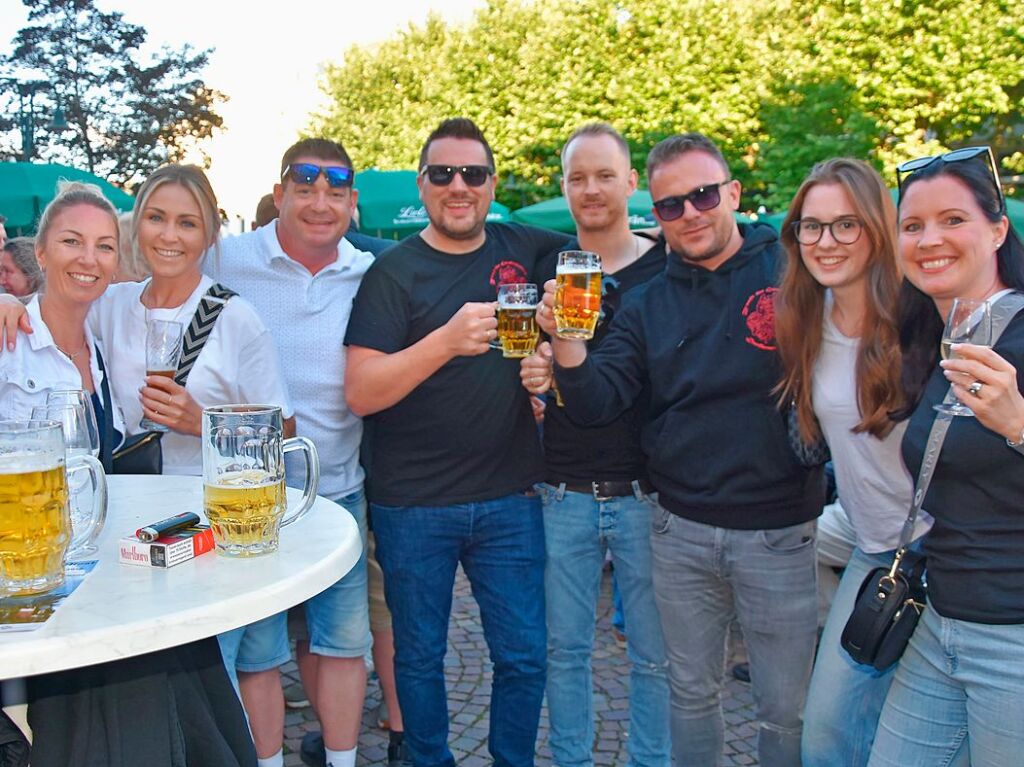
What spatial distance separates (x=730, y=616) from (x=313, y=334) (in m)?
1.91

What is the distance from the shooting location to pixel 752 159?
57.3 feet

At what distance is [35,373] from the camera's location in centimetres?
277

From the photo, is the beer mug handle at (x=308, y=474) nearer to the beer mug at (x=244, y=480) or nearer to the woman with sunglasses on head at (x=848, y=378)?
the beer mug at (x=244, y=480)

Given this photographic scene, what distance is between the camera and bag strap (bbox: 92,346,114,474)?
266cm

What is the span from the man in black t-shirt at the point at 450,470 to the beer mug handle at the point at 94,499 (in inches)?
57.9

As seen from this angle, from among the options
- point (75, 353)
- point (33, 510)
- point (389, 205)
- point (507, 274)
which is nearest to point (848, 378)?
point (507, 274)

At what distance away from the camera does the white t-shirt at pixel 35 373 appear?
2.68 meters

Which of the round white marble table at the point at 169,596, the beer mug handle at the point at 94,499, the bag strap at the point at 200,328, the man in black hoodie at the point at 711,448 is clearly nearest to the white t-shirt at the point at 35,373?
the bag strap at the point at 200,328

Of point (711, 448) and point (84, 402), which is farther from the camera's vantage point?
point (711, 448)

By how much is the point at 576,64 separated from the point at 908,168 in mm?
17093

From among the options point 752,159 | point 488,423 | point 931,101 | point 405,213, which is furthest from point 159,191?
point 752,159

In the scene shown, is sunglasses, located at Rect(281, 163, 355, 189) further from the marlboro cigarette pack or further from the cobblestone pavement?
the cobblestone pavement

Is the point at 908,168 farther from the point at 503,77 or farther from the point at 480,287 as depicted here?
the point at 503,77

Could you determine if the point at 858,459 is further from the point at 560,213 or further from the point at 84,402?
the point at 560,213
